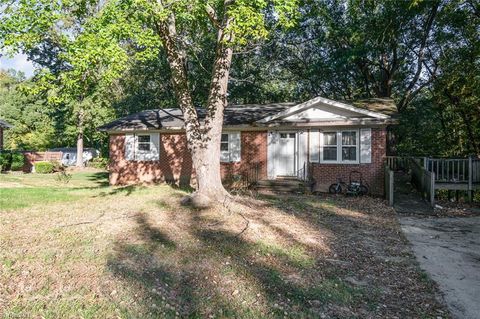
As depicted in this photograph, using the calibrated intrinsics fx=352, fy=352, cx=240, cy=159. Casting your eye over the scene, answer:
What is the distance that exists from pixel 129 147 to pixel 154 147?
1428 mm

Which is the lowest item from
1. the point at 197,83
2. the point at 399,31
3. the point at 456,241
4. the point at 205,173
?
the point at 456,241

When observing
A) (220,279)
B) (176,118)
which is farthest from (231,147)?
A: (220,279)

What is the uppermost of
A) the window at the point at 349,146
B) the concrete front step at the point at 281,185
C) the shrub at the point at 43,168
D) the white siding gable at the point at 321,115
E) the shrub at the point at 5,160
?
the white siding gable at the point at 321,115

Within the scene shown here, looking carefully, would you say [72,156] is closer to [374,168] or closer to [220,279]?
[374,168]

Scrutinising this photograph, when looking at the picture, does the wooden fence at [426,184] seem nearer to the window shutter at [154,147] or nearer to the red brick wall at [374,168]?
the red brick wall at [374,168]

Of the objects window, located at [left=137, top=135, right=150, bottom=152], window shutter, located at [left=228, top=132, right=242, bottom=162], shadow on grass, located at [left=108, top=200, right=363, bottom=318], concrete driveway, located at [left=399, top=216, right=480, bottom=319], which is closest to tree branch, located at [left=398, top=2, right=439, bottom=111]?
window shutter, located at [left=228, top=132, right=242, bottom=162]

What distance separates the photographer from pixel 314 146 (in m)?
15.2

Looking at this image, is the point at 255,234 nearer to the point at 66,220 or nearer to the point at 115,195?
the point at 66,220

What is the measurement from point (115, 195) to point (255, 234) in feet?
23.8

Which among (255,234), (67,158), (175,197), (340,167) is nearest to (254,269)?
(255,234)

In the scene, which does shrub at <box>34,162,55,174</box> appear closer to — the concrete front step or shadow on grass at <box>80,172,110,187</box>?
shadow on grass at <box>80,172,110,187</box>

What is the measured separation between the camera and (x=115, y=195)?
1288cm

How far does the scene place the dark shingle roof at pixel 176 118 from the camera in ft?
54.4

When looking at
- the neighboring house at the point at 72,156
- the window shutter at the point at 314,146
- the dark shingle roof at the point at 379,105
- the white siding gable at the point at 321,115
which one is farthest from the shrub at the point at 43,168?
the dark shingle roof at the point at 379,105
